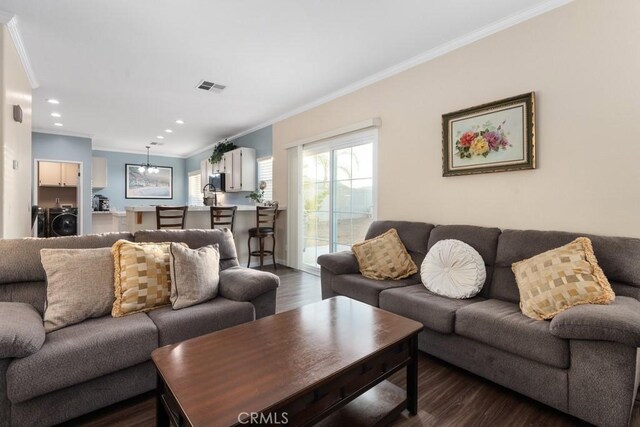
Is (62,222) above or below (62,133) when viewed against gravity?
below

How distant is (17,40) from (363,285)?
149 inches

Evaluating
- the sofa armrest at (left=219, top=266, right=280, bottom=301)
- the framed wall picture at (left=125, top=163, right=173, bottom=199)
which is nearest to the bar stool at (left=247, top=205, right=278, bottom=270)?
the sofa armrest at (left=219, top=266, right=280, bottom=301)

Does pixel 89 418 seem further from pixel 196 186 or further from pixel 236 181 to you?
pixel 196 186

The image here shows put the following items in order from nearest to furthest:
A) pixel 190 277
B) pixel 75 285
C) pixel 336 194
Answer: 1. pixel 75 285
2. pixel 190 277
3. pixel 336 194

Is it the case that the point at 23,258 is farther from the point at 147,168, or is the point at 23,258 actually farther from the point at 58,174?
the point at 147,168

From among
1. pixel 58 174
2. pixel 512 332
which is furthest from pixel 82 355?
pixel 58 174

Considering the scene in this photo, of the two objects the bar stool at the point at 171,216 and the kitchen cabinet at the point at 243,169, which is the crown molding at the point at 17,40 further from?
the kitchen cabinet at the point at 243,169

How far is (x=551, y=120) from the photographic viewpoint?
7.75ft

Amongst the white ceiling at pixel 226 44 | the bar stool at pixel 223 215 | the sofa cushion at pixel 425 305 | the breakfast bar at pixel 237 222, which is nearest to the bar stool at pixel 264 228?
the breakfast bar at pixel 237 222

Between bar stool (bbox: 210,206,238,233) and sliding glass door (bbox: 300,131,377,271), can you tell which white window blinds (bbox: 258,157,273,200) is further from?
bar stool (bbox: 210,206,238,233)

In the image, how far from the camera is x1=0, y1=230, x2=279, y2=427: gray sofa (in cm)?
135

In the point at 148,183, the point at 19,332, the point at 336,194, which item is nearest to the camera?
the point at 19,332

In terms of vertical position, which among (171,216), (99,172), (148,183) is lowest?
(171,216)

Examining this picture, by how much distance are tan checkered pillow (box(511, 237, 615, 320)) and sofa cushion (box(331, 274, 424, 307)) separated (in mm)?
906
